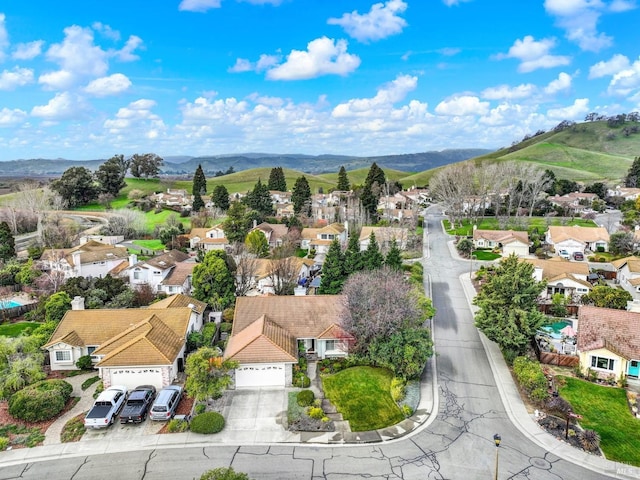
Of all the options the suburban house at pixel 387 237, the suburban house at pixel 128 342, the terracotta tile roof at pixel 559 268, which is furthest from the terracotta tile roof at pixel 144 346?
the terracotta tile roof at pixel 559 268

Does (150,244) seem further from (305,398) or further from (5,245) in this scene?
(305,398)

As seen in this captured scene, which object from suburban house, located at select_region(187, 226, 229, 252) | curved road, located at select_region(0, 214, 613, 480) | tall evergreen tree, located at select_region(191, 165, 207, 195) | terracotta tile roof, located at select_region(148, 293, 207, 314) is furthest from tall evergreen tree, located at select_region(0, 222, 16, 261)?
curved road, located at select_region(0, 214, 613, 480)

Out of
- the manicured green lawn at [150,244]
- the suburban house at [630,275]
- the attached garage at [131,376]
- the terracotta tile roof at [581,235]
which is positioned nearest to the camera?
the attached garage at [131,376]

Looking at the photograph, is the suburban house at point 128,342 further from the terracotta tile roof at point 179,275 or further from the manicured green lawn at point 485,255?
the manicured green lawn at point 485,255

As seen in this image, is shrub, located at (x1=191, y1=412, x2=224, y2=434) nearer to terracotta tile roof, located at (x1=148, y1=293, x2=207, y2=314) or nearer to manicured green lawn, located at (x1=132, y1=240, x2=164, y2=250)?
terracotta tile roof, located at (x1=148, y1=293, x2=207, y2=314)

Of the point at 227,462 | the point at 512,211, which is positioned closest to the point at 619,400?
the point at 227,462

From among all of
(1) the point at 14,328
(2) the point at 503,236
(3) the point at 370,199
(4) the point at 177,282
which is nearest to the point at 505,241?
(2) the point at 503,236
